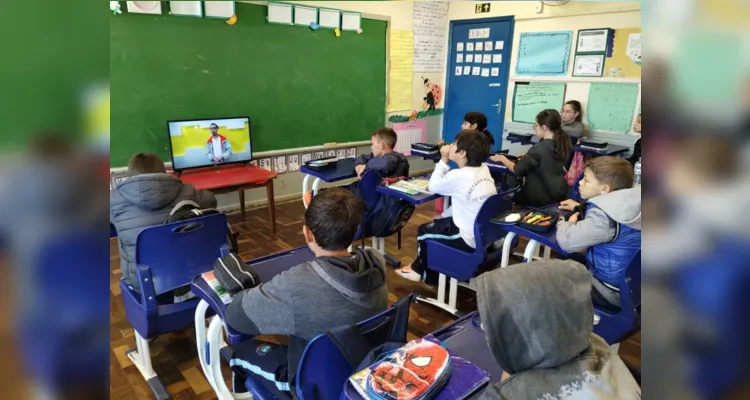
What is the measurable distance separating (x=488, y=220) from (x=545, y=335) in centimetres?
156

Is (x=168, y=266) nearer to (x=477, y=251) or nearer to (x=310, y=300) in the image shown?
(x=310, y=300)

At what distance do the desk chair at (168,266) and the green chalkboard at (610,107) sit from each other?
4.21 m

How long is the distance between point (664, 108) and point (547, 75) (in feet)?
18.2

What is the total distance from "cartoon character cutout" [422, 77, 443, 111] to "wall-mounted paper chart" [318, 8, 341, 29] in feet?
5.22

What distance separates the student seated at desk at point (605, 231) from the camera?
74.1 inches

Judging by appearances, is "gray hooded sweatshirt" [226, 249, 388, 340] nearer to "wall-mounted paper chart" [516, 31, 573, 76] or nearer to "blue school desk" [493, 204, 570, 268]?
"blue school desk" [493, 204, 570, 268]

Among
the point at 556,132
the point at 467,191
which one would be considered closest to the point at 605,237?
the point at 467,191

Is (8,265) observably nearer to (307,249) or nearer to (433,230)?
(307,249)

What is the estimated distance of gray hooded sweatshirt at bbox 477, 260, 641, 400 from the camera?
941 mm

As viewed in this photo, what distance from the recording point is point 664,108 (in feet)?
0.66

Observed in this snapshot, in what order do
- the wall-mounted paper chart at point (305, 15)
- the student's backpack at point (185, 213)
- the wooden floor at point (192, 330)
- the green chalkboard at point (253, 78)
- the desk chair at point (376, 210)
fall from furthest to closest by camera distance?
the wall-mounted paper chart at point (305, 15), the green chalkboard at point (253, 78), the desk chair at point (376, 210), the wooden floor at point (192, 330), the student's backpack at point (185, 213)

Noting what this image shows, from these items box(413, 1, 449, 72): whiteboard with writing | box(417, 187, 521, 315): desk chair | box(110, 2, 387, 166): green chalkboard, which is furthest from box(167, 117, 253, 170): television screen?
box(413, 1, 449, 72): whiteboard with writing

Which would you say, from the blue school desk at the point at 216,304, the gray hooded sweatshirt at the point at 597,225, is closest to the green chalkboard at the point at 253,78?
the blue school desk at the point at 216,304

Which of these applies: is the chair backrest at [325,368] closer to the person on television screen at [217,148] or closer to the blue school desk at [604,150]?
the person on television screen at [217,148]
